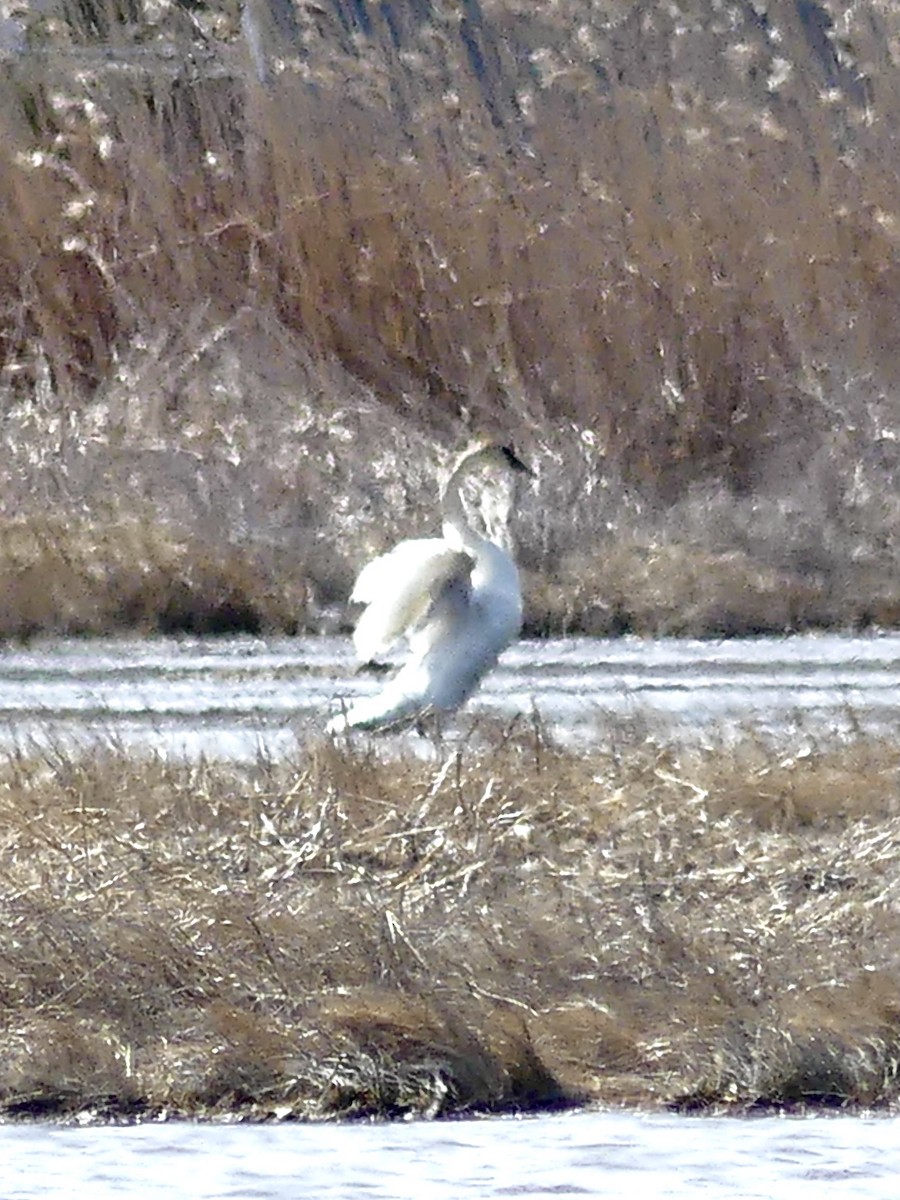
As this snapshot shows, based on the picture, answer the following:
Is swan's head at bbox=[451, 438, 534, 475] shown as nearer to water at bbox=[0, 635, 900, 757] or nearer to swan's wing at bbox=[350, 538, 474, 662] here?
water at bbox=[0, 635, 900, 757]

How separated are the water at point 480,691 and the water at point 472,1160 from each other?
3014 mm

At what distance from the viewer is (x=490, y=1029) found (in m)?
4.71

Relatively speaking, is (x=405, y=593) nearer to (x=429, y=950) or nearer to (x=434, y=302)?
(x=429, y=950)

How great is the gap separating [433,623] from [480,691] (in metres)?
1.56

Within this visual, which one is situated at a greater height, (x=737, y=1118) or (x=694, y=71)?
(x=694, y=71)

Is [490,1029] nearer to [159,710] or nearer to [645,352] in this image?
[159,710]

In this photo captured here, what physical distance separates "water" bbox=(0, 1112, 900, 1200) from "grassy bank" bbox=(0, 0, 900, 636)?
26.6ft

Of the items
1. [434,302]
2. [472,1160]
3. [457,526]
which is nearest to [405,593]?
[457,526]

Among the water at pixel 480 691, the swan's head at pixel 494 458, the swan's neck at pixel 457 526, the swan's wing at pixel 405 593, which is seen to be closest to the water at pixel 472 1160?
the water at pixel 480 691

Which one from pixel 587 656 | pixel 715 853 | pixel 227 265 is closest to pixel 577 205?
pixel 227 265

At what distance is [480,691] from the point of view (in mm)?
10234

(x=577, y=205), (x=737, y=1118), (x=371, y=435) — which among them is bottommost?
(x=737, y=1118)

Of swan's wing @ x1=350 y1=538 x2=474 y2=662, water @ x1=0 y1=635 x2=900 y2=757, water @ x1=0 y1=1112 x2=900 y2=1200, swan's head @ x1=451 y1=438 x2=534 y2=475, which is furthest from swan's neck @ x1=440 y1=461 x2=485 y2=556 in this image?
water @ x1=0 y1=1112 x2=900 y2=1200

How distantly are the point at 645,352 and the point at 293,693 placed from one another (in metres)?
3.65
